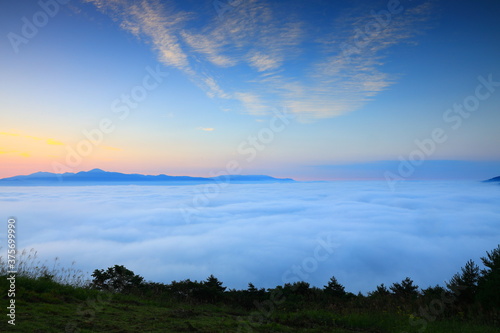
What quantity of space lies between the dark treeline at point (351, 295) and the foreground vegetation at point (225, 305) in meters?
0.04

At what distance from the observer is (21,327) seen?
6027 millimetres

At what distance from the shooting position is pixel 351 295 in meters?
15.7

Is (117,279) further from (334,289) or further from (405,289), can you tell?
(405,289)

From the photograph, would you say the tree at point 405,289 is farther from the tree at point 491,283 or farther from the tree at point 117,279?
the tree at point 117,279

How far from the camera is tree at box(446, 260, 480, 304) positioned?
1169 centimetres

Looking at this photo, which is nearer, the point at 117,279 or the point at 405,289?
the point at 117,279

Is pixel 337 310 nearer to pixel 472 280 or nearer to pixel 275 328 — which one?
pixel 275 328

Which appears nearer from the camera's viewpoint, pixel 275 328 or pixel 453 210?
pixel 275 328

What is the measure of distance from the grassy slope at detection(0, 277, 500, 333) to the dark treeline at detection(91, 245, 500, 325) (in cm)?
118

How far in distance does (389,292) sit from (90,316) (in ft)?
51.2

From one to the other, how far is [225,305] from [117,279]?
19.0ft

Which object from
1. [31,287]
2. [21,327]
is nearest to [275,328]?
[21,327]

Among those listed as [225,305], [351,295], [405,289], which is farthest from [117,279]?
[405,289]

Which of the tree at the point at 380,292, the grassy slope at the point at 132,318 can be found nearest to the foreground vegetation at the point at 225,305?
the grassy slope at the point at 132,318
